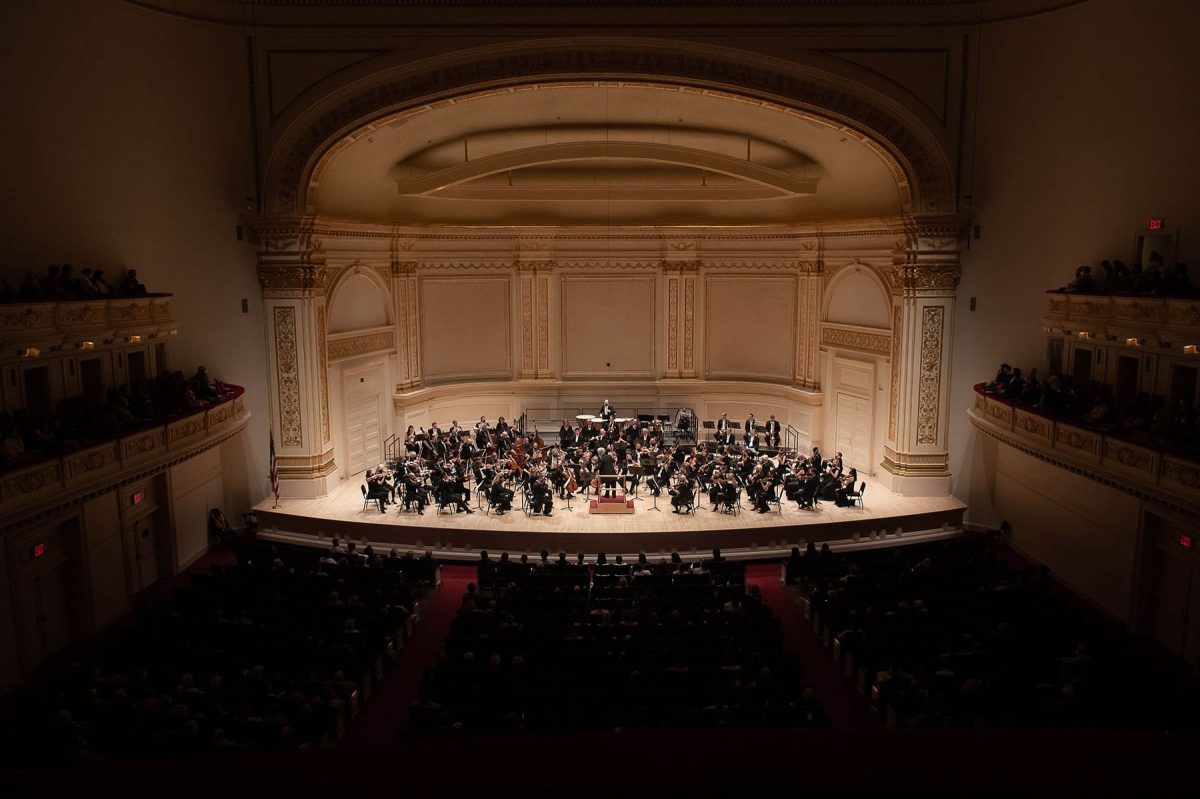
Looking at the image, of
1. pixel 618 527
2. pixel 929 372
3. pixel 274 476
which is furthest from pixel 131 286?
pixel 929 372

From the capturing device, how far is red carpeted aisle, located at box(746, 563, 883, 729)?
10.8 meters

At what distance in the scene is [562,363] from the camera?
25.3 metres

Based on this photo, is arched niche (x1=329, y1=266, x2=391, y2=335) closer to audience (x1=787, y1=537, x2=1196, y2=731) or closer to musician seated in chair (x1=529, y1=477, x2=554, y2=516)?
musician seated in chair (x1=529, y1=477, x2=554, y2=516)

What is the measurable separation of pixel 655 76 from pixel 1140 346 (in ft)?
33.8

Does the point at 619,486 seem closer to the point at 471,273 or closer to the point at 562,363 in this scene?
the point at 562,363

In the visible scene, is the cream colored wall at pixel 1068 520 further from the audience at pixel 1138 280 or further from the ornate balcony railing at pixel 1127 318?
the audience at pixel 1138 280

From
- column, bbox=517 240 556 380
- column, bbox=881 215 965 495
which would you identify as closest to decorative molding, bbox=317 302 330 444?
column, bbox=517 240 556 380

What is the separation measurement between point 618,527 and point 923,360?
7847mm

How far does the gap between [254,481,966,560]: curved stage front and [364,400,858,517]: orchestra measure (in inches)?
14.8

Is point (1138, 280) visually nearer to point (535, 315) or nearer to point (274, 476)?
point (535, 315)

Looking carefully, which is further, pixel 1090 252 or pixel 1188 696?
pixel 1090 252

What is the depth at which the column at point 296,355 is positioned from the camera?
725 inches

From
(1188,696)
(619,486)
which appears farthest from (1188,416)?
(619,486)

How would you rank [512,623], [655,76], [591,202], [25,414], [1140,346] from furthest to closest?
1. [591,202]
2. [655,76]
3. [1140,346]
4. [25,414]
5. [512,623]
